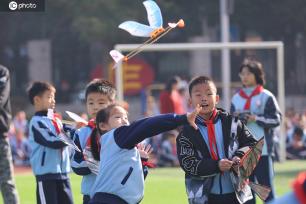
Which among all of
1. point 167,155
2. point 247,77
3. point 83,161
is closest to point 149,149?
point 83,161

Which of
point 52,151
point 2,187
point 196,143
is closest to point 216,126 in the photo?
point 196,143

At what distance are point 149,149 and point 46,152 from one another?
204cm

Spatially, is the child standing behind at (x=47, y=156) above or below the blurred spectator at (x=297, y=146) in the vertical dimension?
above

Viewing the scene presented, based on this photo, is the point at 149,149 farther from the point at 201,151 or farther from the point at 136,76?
the point at 136,76

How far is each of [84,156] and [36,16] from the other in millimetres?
30183

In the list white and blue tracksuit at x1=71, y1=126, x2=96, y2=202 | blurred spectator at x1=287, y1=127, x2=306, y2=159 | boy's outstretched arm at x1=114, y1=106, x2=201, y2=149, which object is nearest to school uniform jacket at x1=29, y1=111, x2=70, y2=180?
white and blue tracksuit at x1=71, y1=126, x2=96, y2=202

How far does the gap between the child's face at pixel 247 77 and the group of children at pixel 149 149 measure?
2615 mm

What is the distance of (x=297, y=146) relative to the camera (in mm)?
21203

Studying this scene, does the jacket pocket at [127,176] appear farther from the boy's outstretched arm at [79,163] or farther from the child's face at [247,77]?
the child's face at [247,77]

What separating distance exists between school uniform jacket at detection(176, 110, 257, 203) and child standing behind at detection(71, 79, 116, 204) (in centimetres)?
85

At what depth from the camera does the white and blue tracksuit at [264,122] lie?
1024 centimetres

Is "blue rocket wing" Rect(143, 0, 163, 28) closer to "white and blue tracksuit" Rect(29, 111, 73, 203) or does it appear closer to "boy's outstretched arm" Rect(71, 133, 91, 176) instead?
"boy's outstretched arm" Rect(71, 133, 91, 176)

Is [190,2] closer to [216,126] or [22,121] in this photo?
[22,121]

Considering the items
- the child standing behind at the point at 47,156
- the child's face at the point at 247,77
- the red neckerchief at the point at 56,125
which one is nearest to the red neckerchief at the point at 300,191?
the red neckerchief at the point at 56,125
